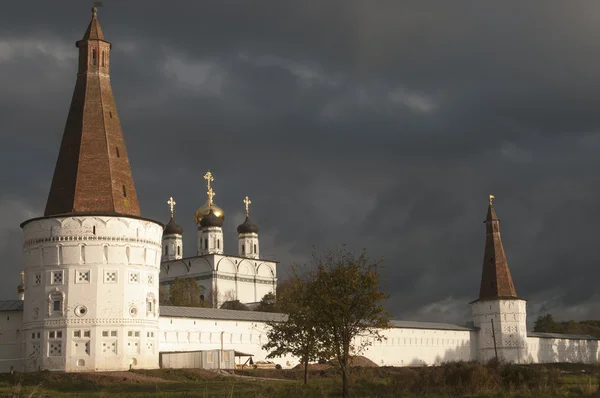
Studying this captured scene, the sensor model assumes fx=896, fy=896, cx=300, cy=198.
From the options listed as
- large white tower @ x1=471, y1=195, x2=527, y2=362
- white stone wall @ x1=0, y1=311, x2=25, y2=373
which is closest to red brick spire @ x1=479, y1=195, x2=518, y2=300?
large white tower @ x1=471, y1=195, x2=527, y2=362

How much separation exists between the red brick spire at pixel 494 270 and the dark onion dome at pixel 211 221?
84.7 feet

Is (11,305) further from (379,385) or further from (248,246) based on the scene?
(248,246)

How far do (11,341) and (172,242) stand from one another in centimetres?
4511

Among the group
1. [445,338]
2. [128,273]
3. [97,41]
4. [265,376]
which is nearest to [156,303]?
[128,273]

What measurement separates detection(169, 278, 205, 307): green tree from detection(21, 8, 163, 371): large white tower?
1023 inches

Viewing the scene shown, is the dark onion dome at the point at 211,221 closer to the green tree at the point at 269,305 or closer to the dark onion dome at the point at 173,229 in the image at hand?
the dark onion dome at the point at 173,229

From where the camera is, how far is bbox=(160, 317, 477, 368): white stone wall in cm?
4619

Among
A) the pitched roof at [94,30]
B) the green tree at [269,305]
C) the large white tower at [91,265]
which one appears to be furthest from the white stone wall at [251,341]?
the pitched roof at [94,30]

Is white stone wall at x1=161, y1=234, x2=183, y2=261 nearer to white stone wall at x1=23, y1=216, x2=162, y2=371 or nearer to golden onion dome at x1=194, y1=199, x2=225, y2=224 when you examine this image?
golden onion dome at x1=194, y1=199, x2=225, y2=224

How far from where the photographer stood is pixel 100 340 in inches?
1545

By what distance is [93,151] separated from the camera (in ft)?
137

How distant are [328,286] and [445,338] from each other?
45360 millimetres

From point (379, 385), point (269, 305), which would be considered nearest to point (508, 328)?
point (269, 305)

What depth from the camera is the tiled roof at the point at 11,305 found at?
4266 cm
